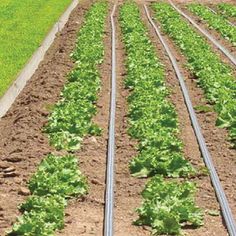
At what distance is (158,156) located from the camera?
11750 mm

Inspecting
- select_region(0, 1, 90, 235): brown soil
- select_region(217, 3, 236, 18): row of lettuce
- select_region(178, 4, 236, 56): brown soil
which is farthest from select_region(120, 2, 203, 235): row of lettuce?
select_region(217, 3, 236, 18): row of lettuce

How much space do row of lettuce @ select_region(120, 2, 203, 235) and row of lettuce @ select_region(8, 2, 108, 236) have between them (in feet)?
3.03

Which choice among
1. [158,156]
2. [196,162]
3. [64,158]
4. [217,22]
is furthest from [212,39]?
[64,158]

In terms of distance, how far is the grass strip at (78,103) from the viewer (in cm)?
1330

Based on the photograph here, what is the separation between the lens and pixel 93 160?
1218 cm

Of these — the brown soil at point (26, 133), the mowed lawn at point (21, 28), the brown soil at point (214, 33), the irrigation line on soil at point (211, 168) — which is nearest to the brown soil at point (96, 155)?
the brown soil at point (26, 133)

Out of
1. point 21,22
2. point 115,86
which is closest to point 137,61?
point 115,86

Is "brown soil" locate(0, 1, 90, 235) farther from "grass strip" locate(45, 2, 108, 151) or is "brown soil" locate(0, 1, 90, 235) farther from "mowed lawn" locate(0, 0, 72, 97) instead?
"mowed lawn" locate(0, 0, 72, 97)

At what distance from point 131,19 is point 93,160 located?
64.7 ft

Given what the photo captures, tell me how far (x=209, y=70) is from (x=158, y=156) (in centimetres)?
772

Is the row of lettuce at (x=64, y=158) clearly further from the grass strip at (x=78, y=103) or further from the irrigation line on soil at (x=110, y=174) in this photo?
the irrigation line on soil at (x=110, y=174)

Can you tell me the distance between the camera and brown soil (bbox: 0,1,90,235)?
34.2 ft

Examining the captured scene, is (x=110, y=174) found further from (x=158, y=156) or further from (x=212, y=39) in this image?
(x=212, y=39)

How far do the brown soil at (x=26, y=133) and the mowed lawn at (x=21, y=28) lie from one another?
62 cm
